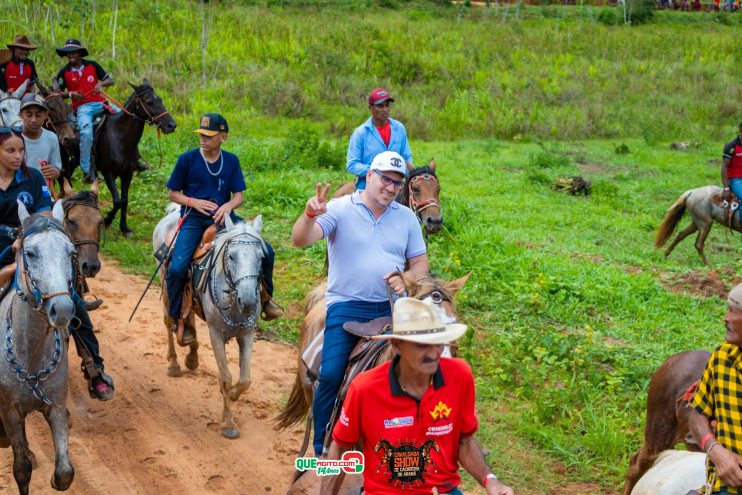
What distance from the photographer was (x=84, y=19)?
25906 mm

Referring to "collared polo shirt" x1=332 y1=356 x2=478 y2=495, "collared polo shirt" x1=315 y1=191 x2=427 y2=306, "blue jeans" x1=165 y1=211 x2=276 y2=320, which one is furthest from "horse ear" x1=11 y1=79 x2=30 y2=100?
"collared polo shirt" x1=332 y1=356 x2=478 y2=495

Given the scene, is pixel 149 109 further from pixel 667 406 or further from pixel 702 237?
pixel 667 406

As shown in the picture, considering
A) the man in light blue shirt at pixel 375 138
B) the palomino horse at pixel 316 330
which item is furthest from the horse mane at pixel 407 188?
the palomino horse at pixel 316 330

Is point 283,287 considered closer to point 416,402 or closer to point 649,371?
point 649,371

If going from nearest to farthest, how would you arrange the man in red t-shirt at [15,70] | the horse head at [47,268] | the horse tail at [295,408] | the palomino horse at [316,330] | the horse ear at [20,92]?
the palomino horse at [316,330]
the horse head at [47,268]
the horse tail at [295,408]
the horse ear at [20,92]
the man in red t-shirt at [15,70]

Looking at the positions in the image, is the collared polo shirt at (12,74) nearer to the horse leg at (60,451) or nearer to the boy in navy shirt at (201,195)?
the boy in navy shirt at (201,195)

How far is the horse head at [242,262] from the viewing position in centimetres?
696

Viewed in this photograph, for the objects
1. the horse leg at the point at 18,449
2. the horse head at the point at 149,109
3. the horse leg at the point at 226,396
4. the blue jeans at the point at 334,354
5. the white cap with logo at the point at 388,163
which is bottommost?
the horse leg at the point at 226,396

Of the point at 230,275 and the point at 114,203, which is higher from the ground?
the point at 230,275

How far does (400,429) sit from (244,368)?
13.3ft

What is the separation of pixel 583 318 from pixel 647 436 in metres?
3.87

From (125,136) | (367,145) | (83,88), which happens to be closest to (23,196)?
(367,145)

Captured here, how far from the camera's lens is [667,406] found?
583cm

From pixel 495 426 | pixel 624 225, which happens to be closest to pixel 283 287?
pixel 495 426
